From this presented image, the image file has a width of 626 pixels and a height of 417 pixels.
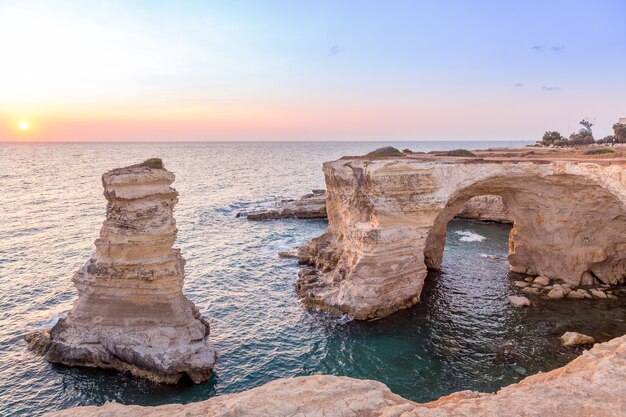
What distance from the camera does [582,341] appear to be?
62.2 feet

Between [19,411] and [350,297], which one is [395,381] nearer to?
[350,297]

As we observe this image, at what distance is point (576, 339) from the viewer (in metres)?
19.0

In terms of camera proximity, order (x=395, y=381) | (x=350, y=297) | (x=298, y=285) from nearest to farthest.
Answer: (x=395, y=381)
(x=350, y=297)
(x=298, y=285)

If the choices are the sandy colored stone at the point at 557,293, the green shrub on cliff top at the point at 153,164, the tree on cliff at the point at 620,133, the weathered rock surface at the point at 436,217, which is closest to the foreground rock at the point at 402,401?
the green shrub on cliff top at the point at 153,164

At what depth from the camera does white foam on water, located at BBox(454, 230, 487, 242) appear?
3805cm

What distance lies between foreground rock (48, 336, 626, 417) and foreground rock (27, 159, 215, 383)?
894 cm

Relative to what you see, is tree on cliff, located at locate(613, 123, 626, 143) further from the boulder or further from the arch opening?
the boulder

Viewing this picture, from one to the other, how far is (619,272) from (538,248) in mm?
4603

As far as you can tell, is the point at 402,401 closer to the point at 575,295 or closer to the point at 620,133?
the point at 575,295

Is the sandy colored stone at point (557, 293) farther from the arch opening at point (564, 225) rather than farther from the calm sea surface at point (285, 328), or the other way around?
the arch opening at point (564, 225)

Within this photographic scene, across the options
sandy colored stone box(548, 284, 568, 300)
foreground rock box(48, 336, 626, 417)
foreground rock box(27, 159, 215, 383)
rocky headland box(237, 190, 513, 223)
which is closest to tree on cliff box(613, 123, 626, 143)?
rocky headland box(237, 190, 513, 223)

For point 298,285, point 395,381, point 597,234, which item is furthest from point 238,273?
point 597,234

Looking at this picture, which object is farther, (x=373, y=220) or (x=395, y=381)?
(x=373, y=220)

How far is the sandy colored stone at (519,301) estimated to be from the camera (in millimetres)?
23234
